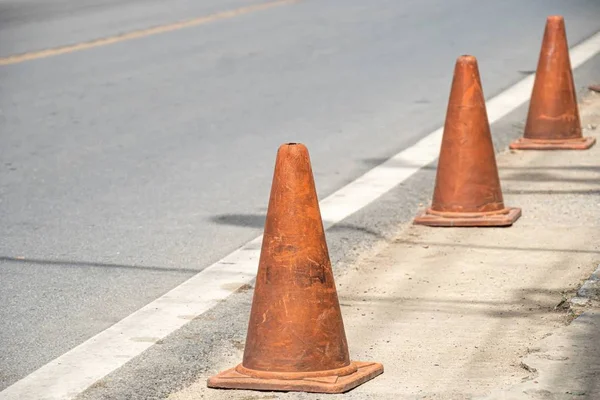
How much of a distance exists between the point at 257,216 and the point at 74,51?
8.23m

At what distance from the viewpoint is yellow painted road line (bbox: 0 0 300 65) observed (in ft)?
46.6

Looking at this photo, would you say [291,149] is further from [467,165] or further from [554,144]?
[554,144]

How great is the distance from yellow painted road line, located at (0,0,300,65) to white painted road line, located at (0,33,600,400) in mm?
7255

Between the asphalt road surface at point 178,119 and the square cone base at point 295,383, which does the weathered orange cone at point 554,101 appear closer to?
the asphalt road surface at point 178,119

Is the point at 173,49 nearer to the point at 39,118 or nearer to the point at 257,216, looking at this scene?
the point at 39,118

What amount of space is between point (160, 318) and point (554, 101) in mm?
4194

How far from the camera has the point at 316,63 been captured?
13461 mm

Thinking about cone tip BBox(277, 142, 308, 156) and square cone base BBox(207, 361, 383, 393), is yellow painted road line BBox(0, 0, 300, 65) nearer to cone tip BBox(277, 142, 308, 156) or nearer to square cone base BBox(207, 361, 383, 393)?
cone tip BBox(277, 142, 308, 156)

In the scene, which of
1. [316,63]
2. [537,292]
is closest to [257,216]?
[537,292]

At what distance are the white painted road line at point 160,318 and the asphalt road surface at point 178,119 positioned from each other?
121mm

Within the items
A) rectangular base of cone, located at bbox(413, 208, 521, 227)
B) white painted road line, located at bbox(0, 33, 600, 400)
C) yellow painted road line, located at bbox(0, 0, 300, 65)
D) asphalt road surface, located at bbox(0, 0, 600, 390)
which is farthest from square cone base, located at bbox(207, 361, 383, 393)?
yellow painted road line, located at bbox(0, 0, 300, 65)

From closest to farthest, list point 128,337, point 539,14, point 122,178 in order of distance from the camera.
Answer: point 128,337, point 122,178, point 539,14

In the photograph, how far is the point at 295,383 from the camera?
4219 millimetres

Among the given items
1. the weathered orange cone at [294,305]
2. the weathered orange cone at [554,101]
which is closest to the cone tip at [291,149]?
the weathered orange cone at [294,305]
